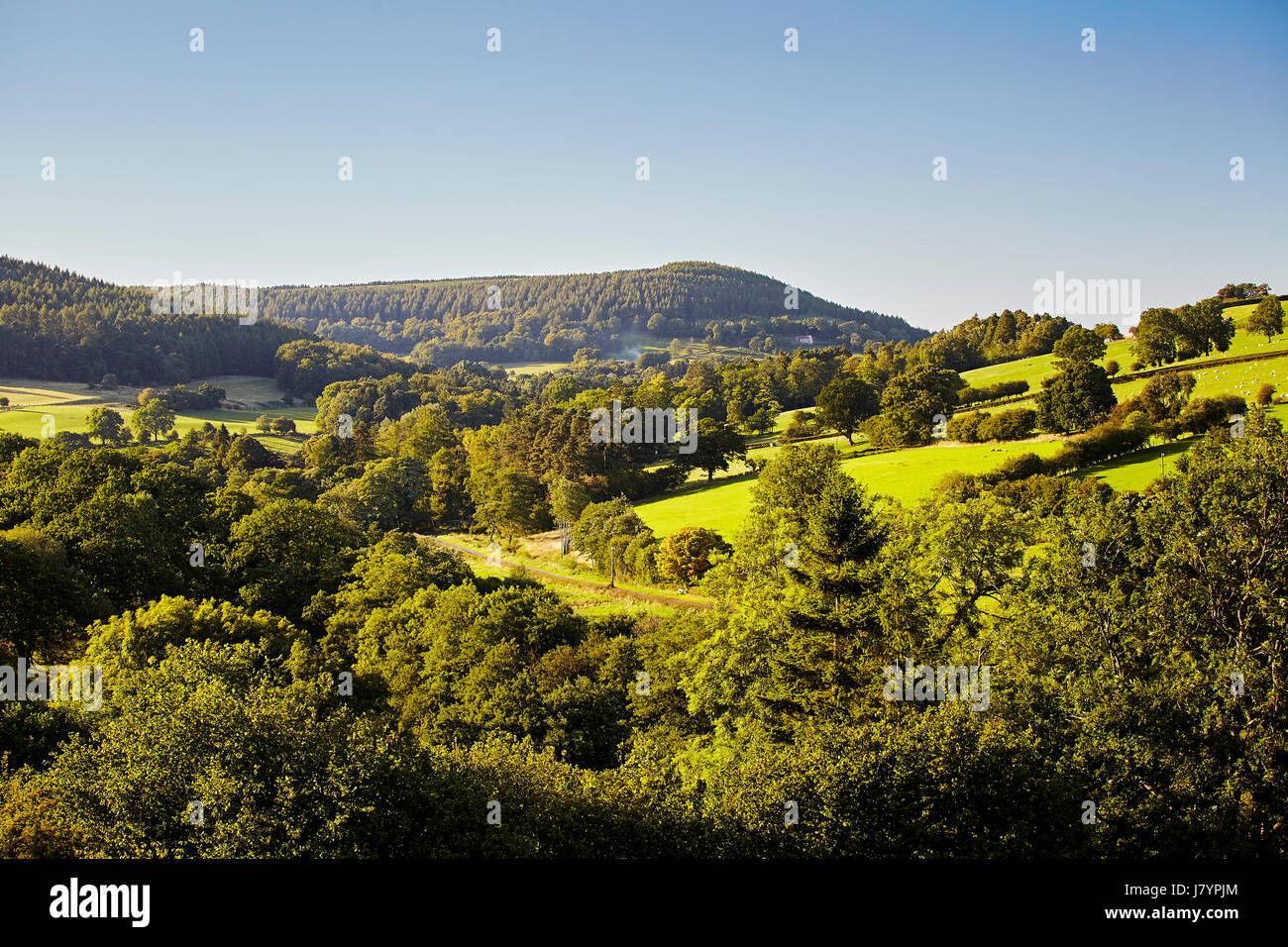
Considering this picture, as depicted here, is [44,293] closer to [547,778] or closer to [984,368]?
[984,368]

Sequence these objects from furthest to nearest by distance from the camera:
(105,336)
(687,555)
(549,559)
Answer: (105,336)
(549,559)
(687,555)

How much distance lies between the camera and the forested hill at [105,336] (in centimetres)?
13238

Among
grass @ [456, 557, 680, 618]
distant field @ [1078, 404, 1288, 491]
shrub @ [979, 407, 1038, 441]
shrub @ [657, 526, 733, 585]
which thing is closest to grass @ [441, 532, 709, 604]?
shrub @ [657, 526, 733, 585]

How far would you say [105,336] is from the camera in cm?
13950

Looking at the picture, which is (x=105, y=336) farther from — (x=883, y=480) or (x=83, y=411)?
(x=883, y=480)

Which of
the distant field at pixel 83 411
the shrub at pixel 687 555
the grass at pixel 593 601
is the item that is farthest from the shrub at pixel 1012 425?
the distant field at pixel 83 411

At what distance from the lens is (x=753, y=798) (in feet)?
50.6

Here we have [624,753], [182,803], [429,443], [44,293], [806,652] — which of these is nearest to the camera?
[182,803]

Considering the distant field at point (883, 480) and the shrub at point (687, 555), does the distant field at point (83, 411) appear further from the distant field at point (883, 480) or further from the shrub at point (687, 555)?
the shrub at point (687, 555)

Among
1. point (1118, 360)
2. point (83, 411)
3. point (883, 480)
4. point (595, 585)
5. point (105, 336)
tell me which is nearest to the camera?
point (595, 585)

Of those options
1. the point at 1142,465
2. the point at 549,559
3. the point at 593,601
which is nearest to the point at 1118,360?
the point at 1142,465

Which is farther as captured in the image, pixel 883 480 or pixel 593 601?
pixel 883 480
